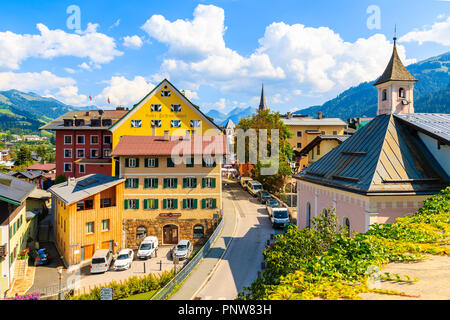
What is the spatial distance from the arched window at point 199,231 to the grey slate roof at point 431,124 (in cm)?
2579

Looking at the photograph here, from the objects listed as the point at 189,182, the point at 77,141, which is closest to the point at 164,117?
the point at 189,182

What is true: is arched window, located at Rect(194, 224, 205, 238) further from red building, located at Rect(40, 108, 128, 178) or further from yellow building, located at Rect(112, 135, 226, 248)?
red building, located at Rect(40, 108, 128, 178)

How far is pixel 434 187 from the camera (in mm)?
16484

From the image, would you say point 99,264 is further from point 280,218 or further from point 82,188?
point 280,218

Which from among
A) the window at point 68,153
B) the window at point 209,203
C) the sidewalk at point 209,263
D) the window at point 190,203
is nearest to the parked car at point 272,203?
the sidewalk at point 209,263

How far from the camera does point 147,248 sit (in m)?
33.8

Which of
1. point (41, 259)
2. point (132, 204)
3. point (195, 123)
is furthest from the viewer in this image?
point (195, 123)

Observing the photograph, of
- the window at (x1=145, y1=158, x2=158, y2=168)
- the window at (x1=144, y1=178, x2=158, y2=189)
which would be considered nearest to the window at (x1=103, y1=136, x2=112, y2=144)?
the window at (x1=145, y1=158, x2=158, y2=168)

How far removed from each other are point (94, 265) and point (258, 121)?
40936mm

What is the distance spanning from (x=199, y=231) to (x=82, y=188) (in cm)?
1496

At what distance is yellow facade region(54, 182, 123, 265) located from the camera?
3133 centimetres

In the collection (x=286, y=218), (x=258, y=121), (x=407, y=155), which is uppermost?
(x=258, y=121)
